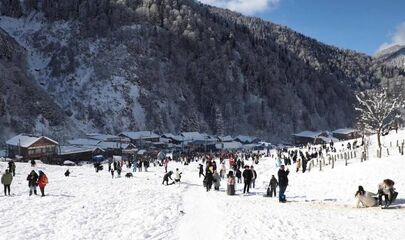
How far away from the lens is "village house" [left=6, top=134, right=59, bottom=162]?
7131 cm

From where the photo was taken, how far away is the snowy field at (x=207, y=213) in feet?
46.0

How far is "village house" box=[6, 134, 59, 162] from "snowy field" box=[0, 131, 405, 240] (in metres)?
46.4

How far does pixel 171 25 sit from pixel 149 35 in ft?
43.4

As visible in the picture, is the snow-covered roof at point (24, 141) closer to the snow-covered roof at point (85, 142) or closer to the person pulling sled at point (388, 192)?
the snow-covered roof at point (85, 142)

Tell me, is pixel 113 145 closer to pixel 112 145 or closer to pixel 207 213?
pixel 112 145

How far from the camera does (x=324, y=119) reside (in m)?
166

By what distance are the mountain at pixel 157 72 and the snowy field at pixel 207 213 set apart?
85116 millimetres

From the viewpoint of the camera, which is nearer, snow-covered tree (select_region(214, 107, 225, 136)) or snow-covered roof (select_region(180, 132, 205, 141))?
snow-covered roof (select_region(180, 132, 205, 141))

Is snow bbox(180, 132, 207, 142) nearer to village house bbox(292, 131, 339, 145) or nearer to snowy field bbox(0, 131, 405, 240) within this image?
village house bbox(292, 131, 339, 145)

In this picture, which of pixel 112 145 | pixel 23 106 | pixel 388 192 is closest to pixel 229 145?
pixel 112 145

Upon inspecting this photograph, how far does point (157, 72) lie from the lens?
131 m

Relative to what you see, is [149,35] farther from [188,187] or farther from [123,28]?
[188,187]

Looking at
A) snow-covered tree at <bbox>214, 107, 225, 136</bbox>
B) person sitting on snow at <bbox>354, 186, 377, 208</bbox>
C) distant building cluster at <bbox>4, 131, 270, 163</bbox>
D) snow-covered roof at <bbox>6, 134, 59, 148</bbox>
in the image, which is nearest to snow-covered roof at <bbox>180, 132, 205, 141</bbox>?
distant building cluster at <bbox>4, 131, 270, 163</bbox>

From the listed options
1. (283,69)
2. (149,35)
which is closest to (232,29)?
(283,69)
